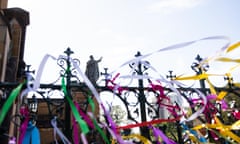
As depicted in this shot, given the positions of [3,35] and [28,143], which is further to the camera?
[3,35]

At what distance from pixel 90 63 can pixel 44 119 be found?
7462 millimetres

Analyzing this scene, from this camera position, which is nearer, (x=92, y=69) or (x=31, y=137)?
(x=31, y=137)

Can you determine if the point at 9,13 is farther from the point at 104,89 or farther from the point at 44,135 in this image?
the point at 44,135

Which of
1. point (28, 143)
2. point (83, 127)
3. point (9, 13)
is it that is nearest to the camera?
point (83, 127)

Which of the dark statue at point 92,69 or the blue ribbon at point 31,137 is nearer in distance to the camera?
the blue ribbon at point 31,137

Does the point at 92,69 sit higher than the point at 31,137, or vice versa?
the point at 92,69

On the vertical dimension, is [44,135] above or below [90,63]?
below

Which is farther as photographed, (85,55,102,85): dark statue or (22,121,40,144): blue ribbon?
(85,55,102,85): dark statue

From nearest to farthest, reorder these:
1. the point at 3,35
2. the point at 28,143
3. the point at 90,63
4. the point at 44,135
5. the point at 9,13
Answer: the point at 28,143, the point at 3,35, the point at 90,63, the point at 9,13, the point at 44,135

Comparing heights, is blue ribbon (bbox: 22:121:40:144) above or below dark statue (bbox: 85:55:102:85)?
below

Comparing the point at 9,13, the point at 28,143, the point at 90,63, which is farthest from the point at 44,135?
the point at 28,143

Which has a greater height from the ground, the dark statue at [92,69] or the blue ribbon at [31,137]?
the dark statue at [92,69]

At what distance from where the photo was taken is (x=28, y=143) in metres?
2.02

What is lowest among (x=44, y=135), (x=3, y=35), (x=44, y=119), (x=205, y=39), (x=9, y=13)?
(x=44, y=135)
